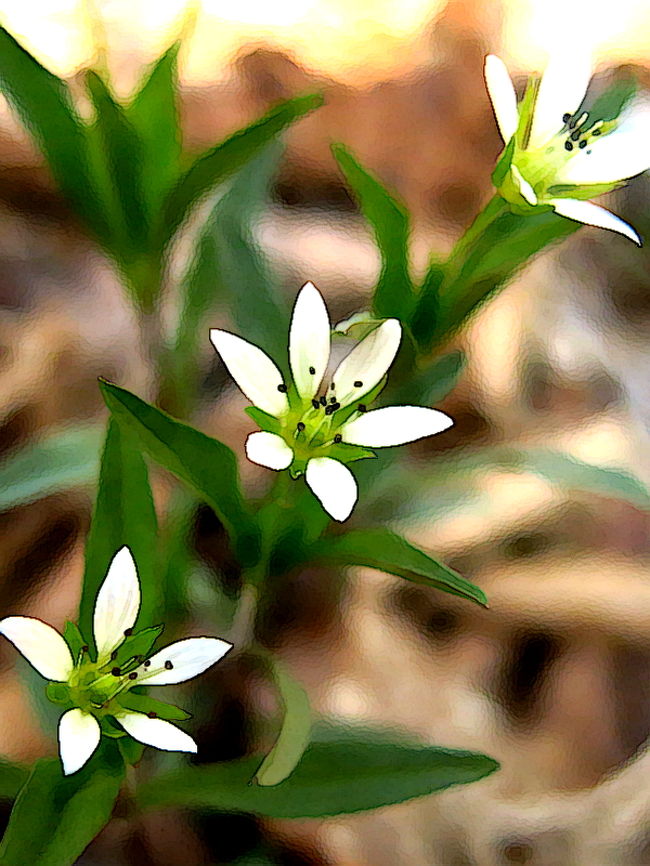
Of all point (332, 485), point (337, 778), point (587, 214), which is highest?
point (587, 214)

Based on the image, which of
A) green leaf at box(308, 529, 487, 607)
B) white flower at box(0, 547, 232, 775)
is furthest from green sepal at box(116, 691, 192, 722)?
green leaf at box(308, 529, 487, 607)

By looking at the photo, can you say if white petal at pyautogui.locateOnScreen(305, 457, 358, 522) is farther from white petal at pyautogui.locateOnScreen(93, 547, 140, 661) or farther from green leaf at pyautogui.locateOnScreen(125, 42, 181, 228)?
green leaf at pyautogui.locateOnScreen(125, 42, 181, 228)

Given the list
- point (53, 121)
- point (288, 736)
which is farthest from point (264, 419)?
point (53, 121)

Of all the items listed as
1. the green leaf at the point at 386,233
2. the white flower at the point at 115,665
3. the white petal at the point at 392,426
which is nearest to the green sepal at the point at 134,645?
the white flower at the point at 115,665

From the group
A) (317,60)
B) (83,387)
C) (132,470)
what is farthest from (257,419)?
(317,60)

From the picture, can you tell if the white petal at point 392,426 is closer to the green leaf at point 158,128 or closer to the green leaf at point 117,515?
the green leaf at point 117,515

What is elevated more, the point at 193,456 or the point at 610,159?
the point at 610,159

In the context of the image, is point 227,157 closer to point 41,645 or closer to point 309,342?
point 309,342
